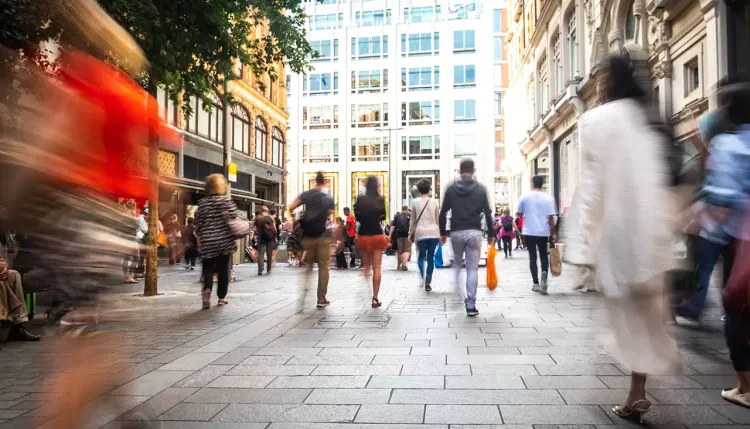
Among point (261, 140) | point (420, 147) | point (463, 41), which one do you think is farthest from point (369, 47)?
point (261, 140)

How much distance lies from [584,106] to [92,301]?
68.4 ft

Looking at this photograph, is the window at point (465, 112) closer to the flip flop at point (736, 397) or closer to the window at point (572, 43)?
the window at point (572, 43)

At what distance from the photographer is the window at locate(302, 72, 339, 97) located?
2426 inches

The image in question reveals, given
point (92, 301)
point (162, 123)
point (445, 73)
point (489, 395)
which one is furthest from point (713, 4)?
point (445, 73)

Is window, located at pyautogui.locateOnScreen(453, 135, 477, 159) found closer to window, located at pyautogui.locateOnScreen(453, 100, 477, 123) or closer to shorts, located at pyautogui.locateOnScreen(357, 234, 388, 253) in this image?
window, located at pyautogui.locateOnScreen(453, 100, 477, 123)

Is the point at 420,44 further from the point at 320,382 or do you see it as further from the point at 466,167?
the point at 320,382

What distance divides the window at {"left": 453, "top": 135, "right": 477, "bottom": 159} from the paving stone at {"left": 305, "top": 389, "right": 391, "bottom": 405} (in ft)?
180

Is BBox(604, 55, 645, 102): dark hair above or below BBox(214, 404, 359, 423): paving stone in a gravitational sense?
above

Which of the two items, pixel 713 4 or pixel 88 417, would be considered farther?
pixel 713 4

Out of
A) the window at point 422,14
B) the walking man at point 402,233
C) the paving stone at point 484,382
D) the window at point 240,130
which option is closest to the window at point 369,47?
the window at point 422,14

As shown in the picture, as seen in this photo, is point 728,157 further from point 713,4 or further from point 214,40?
point 713,4

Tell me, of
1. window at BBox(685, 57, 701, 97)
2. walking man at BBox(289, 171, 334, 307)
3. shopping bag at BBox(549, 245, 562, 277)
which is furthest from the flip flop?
window at BBox(685, 57, 701, 97)

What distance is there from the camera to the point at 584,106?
21.5 meters

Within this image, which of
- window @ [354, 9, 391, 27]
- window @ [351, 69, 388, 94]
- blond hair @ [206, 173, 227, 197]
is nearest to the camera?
blond hair @ [206, 173, 227, 197]
